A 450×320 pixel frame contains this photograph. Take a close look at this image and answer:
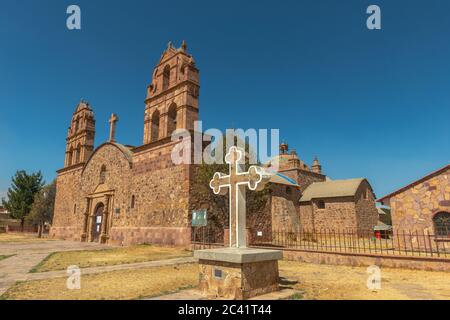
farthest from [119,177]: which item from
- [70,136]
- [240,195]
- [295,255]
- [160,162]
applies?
[240,195]

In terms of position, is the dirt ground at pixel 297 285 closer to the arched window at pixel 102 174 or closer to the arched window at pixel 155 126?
the arched window at pixel 155 126

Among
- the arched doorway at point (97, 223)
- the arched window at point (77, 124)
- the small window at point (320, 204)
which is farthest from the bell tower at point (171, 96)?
Answer: the small window at point (320, 204)

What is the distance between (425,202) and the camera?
12.7m

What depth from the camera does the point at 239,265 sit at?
17.1 ft

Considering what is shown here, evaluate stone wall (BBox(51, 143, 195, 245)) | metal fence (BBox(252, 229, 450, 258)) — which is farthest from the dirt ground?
stone wall (BBox(51, 143, 195, 245))

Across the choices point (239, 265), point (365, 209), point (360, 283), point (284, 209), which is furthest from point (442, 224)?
point (365, 209)

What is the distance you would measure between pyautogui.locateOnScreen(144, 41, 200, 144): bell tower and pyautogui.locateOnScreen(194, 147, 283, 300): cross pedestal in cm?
1022

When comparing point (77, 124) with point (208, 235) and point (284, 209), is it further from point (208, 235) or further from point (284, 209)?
point (284, 209)

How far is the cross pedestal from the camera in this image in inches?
205

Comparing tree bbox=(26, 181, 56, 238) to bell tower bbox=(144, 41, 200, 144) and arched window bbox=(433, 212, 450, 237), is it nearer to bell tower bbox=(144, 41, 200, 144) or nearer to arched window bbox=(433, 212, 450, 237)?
bell tower bbox=(144, 41, 200, 144)

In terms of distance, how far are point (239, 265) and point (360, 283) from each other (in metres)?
3.27

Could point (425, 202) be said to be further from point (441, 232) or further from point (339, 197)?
point (339, 197)

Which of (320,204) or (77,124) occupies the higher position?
(77,124)
